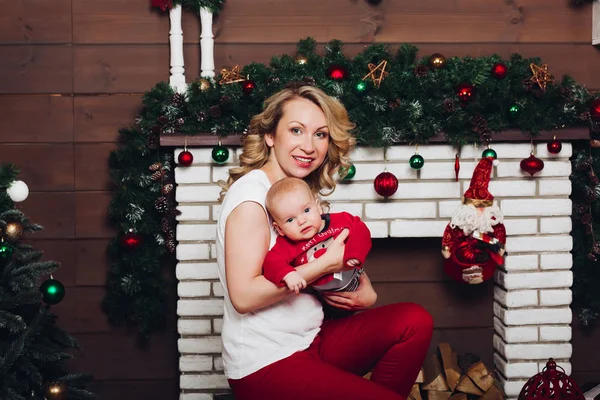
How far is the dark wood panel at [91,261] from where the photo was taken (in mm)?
3105

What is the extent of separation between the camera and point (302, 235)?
6.25ft

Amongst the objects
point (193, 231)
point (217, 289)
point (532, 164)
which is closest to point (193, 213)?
point (193, 231)

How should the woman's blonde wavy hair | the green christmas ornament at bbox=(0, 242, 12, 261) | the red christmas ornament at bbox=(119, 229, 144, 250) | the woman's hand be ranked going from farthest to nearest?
A: 1. the red christmas ornament at bbox=(119, 229, 144, 250)
2. the green christmas ornament at bbox=(0, 242, 12, 261)
3. the woman's blonde wavy hair
4. the woman's hand

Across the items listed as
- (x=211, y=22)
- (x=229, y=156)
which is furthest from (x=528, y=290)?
(x=211, y=22)

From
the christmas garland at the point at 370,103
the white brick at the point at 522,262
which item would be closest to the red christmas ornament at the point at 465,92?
the christmas garland at the point at 370,103

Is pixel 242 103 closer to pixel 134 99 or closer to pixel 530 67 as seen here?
pixel 134 99

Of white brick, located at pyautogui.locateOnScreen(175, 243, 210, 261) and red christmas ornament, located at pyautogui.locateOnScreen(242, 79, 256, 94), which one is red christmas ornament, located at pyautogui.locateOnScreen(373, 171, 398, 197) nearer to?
red christmas ornament, located at pyautogui.locateOnScreen(242, 79, 256, 94)

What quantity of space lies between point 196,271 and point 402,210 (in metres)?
0.94

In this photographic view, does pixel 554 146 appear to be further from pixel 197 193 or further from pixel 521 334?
pixel 197 193

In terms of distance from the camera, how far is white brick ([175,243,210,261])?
2936 millimetres

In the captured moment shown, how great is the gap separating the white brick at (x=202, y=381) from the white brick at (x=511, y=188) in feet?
4.55

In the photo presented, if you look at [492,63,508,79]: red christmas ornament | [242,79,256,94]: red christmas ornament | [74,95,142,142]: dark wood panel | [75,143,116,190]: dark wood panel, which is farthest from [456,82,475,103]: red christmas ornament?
[75,143,116,190]: dark wood panel

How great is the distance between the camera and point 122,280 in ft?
9.60

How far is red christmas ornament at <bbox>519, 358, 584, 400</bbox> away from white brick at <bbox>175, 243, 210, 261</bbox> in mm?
1437
